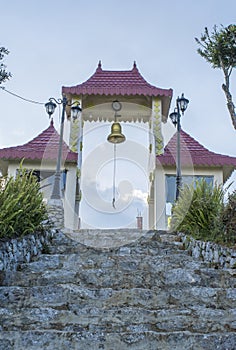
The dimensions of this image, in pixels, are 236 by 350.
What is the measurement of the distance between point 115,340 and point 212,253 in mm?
2765

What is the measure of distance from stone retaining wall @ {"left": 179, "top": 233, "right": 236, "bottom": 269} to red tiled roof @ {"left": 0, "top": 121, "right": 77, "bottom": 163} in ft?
20.2

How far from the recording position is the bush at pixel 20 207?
203 inches

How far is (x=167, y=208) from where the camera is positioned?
1148 centimetres

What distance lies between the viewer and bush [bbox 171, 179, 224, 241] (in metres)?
5.98

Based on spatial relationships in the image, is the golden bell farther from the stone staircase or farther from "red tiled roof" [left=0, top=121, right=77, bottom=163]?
the stone staircase

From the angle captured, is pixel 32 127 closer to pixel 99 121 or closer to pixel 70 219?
pixel 99 121

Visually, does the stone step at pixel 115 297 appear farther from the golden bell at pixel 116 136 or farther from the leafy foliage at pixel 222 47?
the leafy foliage at pixel 222 47

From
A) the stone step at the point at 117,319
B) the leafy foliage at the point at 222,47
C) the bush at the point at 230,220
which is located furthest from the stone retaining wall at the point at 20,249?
the leafy foliage at the point at 222,47

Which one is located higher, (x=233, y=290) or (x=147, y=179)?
(x=147, y=179)

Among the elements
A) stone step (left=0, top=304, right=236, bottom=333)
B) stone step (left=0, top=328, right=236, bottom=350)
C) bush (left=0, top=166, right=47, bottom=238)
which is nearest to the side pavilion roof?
bush (left=0, top=166, right=47, bottom=238)

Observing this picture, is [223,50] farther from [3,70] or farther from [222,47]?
[3,70]

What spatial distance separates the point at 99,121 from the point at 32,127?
7.97 ft

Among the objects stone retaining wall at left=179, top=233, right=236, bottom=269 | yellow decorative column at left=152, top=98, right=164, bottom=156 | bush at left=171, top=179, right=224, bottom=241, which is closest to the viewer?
stone retaining wall at left=179, top=233, right=236, bottom=269

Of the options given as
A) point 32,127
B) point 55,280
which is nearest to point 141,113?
point 32,127
